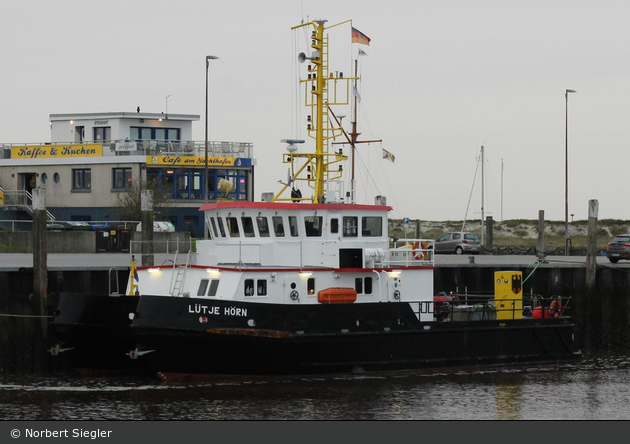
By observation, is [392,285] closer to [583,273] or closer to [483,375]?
[483,375]

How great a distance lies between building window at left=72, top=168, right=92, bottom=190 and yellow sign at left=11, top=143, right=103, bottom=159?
0.81 metres

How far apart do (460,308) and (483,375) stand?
1.94 meters

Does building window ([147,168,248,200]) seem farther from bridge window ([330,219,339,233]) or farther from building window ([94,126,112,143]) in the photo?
bridge window ([330,219,339,233])

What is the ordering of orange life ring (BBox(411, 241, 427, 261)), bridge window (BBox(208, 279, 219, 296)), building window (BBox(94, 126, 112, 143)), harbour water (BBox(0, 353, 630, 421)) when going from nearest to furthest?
harbour water (BBox(0, 353, 630, 421))
bridge window (BBox(208, 279, 219, 296))
orange life ring (BBox(411, 241, 427, 261))
building window (BBox(94, 126, 112, 143))

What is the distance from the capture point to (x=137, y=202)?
41344 mm

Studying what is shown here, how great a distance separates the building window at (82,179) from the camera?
48500 millimetres

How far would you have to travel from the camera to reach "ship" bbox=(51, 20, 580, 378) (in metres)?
19.5

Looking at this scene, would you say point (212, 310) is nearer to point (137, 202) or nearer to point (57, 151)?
point (137, 202)

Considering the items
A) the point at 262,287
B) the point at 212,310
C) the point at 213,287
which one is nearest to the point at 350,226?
the point at 262,287

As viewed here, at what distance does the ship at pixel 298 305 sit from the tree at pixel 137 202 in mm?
19288

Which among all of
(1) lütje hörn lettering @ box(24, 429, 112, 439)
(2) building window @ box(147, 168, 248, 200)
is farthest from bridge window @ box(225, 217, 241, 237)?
(2) building window @ box(147, 168, 248, 200)

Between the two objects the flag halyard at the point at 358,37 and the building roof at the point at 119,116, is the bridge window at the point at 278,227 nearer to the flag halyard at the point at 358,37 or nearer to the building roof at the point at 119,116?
the flag halyard at the point at 358,37

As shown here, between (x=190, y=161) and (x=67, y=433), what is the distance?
1310 inches

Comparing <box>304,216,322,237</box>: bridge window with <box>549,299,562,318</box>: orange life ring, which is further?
<box>549,299,562,318</box>: orange life ring
